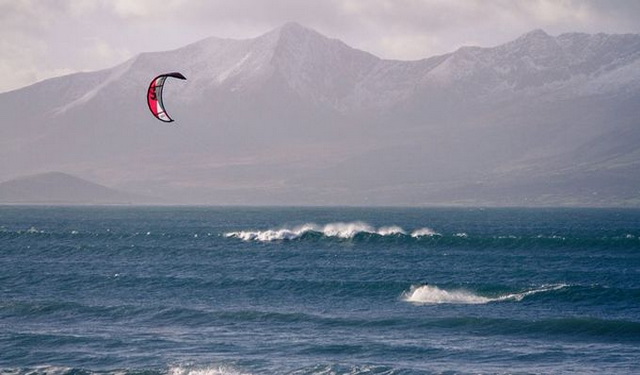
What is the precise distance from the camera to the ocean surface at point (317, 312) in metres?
47.2

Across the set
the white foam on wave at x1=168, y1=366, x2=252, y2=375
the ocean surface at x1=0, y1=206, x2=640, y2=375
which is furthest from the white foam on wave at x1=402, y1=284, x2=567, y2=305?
the white foam on wave at x1=168, y1=366, x2=252, y2=375

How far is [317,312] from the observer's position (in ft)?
196

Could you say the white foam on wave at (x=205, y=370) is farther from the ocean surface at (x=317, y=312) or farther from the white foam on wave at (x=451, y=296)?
the white foam on wave at (x=451, y=296)

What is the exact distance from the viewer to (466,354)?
4825 centimetres

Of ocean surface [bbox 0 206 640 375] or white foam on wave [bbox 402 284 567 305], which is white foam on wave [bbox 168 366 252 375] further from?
white foam on wave [bbox 402 284 567 305]

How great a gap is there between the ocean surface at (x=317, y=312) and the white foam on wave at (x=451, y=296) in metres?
0.14

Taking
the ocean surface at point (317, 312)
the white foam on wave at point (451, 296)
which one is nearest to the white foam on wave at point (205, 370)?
the ocean surface at point (317, 312)

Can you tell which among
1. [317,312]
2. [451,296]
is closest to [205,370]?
[317,312]

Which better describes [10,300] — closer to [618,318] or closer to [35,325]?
[35,325]

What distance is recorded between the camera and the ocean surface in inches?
1858

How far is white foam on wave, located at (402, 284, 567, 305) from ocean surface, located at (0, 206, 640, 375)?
0.14 m

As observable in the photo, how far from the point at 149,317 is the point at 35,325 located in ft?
Result: 19.9

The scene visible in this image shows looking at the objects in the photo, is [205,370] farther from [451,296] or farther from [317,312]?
[451,296]

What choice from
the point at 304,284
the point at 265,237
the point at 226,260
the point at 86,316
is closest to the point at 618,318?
the point at 304,284
